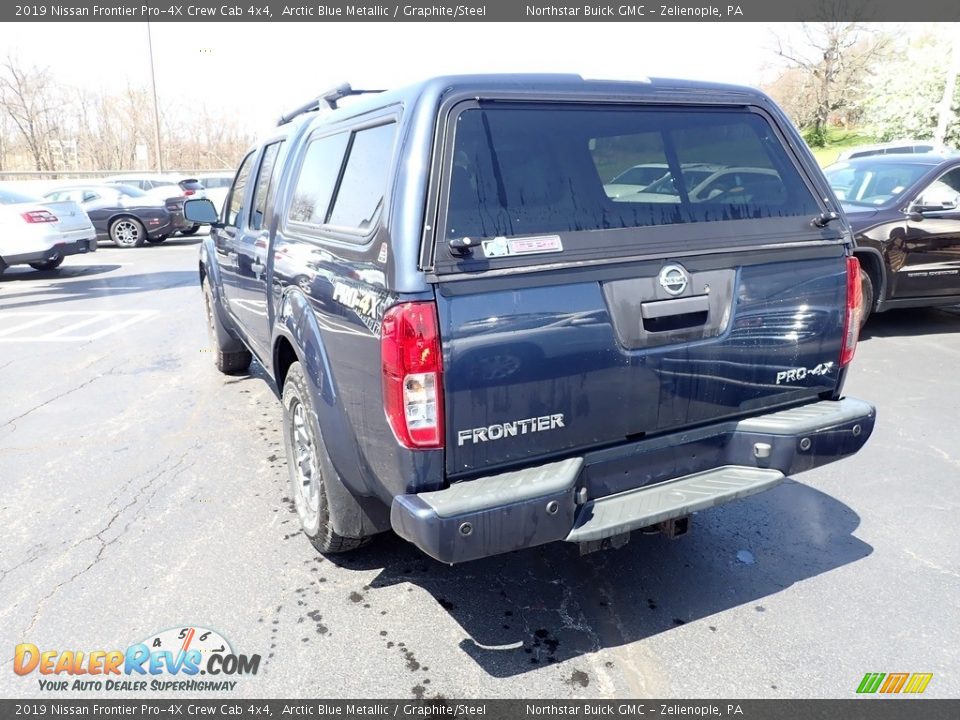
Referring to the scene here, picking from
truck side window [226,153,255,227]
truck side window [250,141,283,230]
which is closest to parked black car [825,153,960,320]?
truck side window [250,141,283,230]

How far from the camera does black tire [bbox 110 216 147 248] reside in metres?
17.6

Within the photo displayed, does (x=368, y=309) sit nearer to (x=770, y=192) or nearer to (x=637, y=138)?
(x=637, y=138)

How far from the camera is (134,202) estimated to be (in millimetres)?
17609

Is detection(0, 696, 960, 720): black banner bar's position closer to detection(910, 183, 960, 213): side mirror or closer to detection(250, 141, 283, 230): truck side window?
detection(250, 141, 283, 230): truck side window

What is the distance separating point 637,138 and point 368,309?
1379mm

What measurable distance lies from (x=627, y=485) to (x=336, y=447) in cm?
114

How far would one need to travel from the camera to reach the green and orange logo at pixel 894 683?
254cm

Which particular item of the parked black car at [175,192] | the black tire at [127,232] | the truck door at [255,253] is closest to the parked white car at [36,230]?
the parked black car at [175,192]

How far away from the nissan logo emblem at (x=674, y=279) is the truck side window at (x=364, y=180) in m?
1.09

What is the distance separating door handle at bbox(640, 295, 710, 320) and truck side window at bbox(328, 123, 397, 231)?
1.06 metres

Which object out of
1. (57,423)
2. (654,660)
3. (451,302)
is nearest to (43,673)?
(451,302)

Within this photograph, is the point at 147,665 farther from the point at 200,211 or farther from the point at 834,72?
the point at 834,72

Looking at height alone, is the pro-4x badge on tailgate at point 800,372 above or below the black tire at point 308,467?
above

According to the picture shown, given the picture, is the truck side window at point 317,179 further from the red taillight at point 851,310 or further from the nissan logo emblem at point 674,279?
the red taillight at point 851,310
